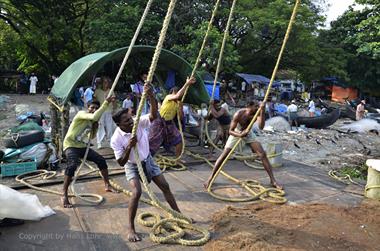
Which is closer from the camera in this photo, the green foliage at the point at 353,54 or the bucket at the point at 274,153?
the bucket at the point at 274,153

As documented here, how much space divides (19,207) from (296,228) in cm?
359

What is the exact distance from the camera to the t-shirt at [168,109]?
22.1 ft

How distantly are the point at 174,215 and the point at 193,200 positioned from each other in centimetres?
134

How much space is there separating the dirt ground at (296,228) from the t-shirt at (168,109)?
2.52 meters

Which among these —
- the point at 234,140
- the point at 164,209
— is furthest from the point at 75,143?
the point at 234,140

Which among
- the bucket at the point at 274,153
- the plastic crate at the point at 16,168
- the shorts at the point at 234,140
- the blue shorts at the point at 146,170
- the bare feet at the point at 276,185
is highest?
the shorts at the point at 234,140

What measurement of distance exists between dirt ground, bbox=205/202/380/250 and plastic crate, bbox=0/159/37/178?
387 cm

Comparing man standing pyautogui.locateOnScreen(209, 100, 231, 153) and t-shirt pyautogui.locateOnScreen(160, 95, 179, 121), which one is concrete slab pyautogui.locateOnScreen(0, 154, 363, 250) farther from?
man standing pyautogui.locateOnScreen(209, 100, 231, 153)

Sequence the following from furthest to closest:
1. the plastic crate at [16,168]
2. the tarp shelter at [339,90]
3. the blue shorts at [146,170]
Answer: the tarp shelter at [339,90], the plastic crate at [16,168], the blue shorts at [146,170]

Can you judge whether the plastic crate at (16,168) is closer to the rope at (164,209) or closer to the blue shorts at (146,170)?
the blue shorts at (146,170)

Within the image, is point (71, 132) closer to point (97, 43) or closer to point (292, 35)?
point (97, 43)

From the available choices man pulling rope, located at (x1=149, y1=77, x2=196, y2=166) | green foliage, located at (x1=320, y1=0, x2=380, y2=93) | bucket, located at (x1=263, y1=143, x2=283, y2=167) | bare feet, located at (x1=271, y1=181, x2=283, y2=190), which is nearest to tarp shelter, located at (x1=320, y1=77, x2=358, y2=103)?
green foliage, located at (x1=320, y1=0, x2=380, y2=93)

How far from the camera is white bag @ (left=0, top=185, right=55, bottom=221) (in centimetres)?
389

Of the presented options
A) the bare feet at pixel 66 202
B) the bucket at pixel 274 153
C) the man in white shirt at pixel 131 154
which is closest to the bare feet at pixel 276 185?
the bucket at pixel 274 153
